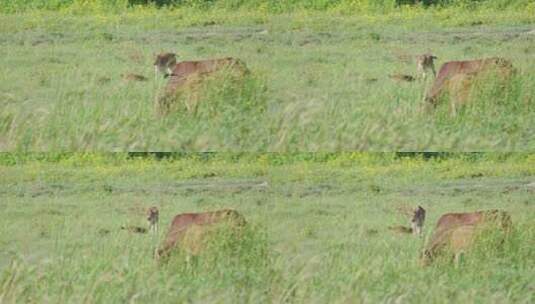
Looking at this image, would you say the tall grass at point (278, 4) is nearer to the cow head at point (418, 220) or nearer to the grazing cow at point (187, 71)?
the grazing cow at point (187, 71)

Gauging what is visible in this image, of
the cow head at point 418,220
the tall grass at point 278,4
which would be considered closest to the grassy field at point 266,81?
the tall grass at point 278,4

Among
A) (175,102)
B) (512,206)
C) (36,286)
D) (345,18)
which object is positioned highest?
(345,18)

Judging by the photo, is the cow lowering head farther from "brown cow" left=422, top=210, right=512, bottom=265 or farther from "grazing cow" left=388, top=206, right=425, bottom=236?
"brown cow" left=422, top=210, right=512, bottom=265

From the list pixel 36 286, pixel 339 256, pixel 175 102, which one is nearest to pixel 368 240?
pixel 339 256

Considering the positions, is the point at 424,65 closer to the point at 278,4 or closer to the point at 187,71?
the point at 278,4

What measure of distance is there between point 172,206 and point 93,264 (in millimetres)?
277

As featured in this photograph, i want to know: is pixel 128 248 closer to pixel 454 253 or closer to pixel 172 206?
pixel 172 206

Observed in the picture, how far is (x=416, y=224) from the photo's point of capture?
3662mm

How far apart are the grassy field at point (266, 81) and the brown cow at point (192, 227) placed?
0.22 metres

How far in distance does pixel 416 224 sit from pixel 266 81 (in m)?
0.59

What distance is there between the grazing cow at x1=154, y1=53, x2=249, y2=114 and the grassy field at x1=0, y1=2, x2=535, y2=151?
25 millimetres

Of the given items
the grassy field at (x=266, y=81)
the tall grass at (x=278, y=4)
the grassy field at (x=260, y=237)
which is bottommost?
the grassy field at (x=260, y=237)

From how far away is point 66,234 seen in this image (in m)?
3.63

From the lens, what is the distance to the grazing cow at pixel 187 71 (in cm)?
357
